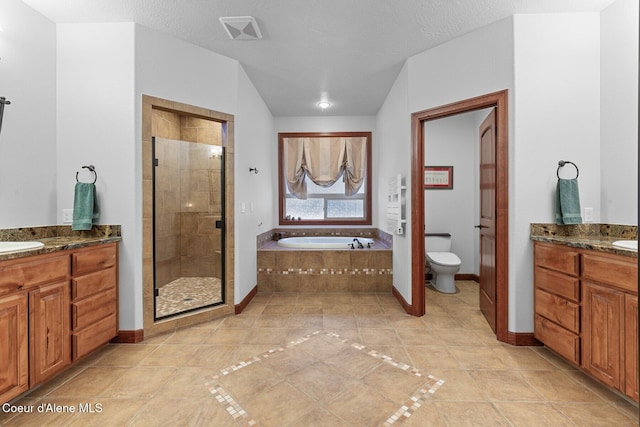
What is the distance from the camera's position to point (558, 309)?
1900mm

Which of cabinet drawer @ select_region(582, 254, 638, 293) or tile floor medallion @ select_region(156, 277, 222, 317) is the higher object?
cabinet drawer @ select_region(582, 254, 638, 293)

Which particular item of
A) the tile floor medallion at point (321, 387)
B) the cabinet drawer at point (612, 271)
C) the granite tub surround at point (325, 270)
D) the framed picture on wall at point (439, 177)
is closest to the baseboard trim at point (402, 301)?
the granite tub surround at point (325, 270)

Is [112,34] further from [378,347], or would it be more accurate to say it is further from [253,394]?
[378,347]

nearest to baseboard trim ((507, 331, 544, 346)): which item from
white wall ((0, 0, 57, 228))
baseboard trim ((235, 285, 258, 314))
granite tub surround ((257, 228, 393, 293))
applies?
granite tub surround ((257, 228, 393, 293))

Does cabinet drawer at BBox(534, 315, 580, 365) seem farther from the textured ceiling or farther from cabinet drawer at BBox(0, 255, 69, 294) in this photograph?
cabinet drawer at BBox(0, 255, 69, 294)

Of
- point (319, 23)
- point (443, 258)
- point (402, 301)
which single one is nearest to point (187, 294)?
point (402, 301)

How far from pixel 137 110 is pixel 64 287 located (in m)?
1.39

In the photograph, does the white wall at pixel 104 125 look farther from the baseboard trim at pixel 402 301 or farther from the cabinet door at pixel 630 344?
the cabinet door at pixel 630 344

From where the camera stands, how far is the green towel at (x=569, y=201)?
2.05m

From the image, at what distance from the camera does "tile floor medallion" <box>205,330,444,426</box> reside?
4.69 ft

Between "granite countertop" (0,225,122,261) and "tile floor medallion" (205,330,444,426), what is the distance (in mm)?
1232

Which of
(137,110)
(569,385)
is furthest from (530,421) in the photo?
(137,110)

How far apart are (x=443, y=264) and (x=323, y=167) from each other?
234 centimetres

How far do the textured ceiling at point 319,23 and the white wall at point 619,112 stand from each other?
0.22m
